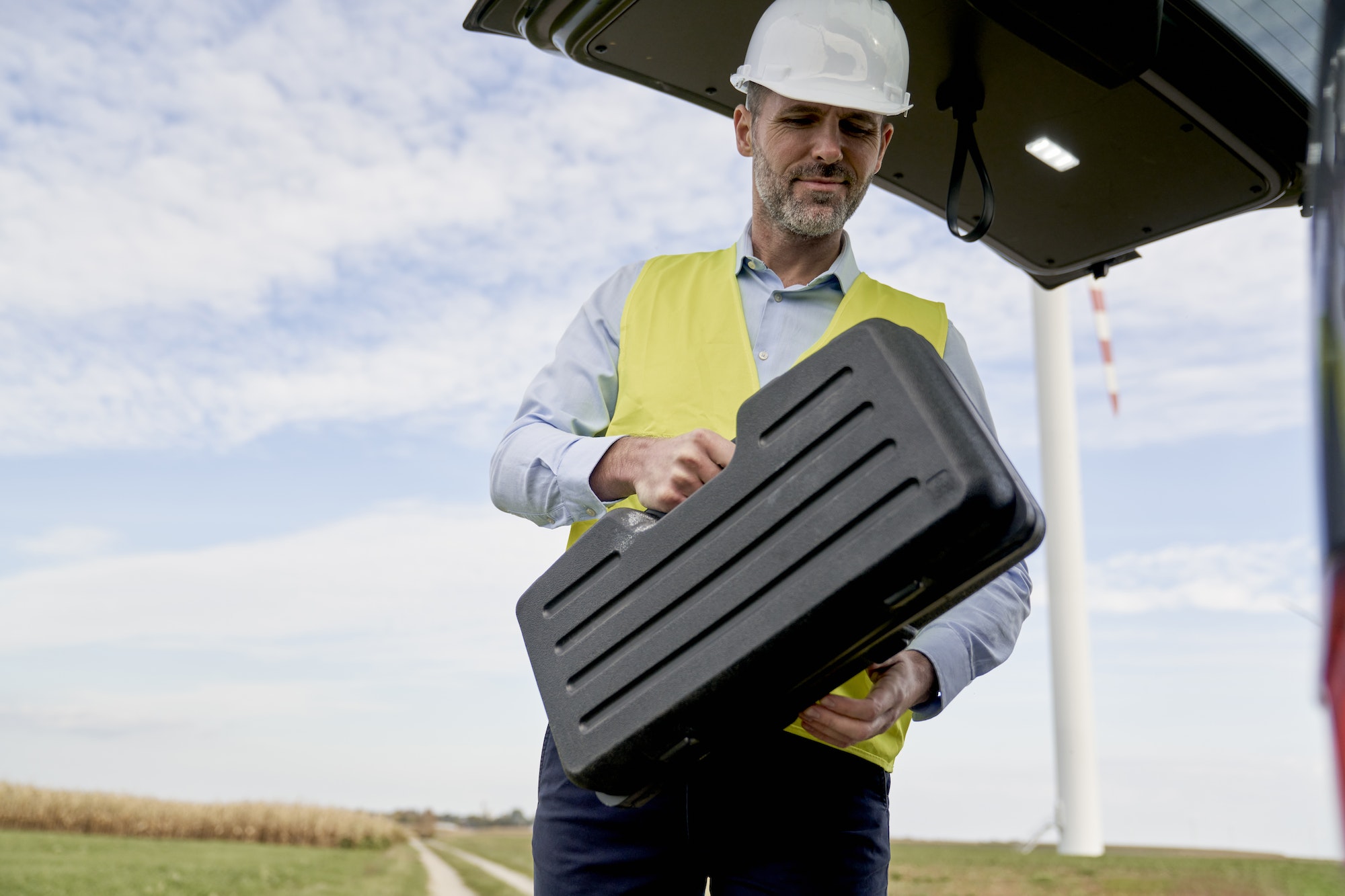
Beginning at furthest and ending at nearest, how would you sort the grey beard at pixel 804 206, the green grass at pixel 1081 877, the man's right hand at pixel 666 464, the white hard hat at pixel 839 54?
the green grass at pixel 1081 877, the grey beard at pixel 804 206, the white hard hat at pixel 839 54, the man's right hand at pixel 666 464

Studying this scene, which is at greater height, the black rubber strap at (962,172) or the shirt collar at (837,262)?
the black rubber strap at (962,172)

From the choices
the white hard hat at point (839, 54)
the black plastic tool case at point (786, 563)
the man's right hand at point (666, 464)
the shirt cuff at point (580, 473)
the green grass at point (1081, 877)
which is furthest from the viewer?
the green grass at point (1081, 877)

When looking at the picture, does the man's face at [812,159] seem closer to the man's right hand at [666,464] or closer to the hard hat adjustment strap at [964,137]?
the hard hat adjustment strap at [964,137]

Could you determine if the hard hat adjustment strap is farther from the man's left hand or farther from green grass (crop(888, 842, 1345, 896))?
green grass (crop(888, 842, 1345, 896))

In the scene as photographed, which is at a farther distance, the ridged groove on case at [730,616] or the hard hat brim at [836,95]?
the hard hat brim at [836,95]

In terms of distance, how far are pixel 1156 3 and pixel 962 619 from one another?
822 millimetres

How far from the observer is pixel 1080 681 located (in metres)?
7.40

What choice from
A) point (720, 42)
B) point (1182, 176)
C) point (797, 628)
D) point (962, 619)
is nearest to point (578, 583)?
point (797, 628)

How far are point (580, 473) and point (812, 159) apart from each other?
1.87ft

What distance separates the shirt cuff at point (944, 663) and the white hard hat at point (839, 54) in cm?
72

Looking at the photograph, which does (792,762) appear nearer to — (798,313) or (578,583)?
(578,583)

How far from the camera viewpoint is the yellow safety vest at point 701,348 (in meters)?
1.50

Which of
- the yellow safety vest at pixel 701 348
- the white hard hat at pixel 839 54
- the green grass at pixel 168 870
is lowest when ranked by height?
the green grass at pixel 168 870

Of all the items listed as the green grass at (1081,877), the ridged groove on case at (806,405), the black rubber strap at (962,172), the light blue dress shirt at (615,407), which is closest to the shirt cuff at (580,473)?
the light blue dress shirt at (615,407)
